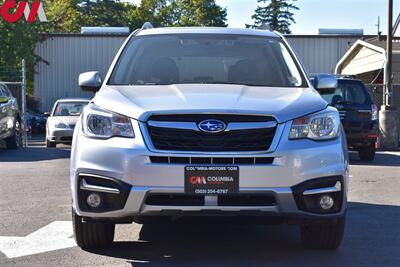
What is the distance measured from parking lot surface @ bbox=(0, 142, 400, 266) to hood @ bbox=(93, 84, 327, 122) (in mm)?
882

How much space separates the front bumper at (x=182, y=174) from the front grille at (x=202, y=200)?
18mm

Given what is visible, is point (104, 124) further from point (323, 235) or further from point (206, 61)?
point (323, 235)

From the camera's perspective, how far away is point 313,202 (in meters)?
4.97

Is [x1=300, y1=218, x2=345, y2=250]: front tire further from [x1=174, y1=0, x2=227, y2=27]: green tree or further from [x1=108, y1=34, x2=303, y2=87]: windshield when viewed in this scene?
[x1=174, y1=0, x2=227, y2=27]: green tree

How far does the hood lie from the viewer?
4965mm

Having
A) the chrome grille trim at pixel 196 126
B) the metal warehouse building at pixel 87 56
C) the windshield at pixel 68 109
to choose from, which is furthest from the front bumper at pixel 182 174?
the metal warehouse building at pixel 87 56

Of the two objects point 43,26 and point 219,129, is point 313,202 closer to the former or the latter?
point 219,129

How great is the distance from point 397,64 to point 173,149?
20937mm

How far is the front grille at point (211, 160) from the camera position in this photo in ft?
15.8

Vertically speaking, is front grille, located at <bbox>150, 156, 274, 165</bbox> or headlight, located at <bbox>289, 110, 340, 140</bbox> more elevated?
headlight, located at <bbox>289, 110, 340, 140</bbox>

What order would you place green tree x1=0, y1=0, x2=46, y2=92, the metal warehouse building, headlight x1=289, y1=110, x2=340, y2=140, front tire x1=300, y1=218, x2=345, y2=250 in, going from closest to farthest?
1. headlight x1=289, y1=110, x2=340, y2=140
2. front tire x1=300, y1=218, x2=345, y2=250
3. the metal warehouse building
4. green tree x1=0, y1=0, x2=46, y2=92

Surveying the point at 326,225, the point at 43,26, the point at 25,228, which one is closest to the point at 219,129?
the point at 326,225

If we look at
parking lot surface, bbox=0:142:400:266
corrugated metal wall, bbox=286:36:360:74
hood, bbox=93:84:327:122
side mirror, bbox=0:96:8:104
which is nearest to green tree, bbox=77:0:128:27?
corrugated metal wall, bbox=286:36:360:74

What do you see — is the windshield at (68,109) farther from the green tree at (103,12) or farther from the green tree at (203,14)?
the green tree at (103,12)
